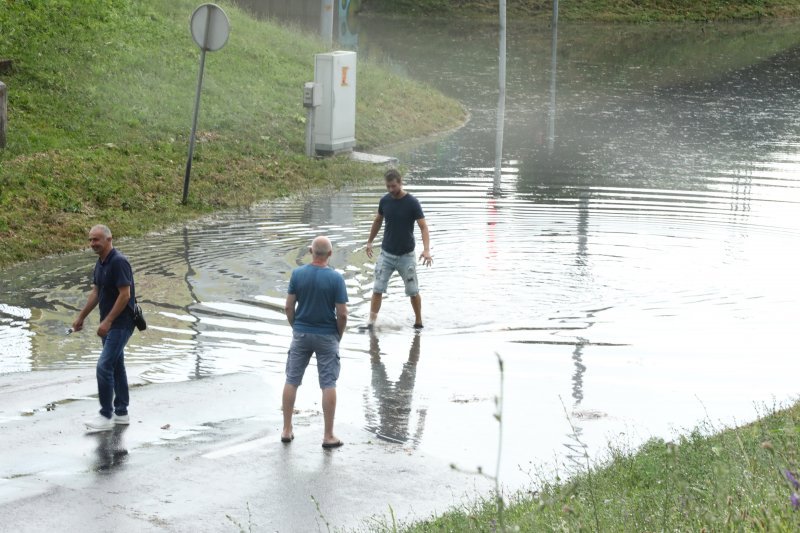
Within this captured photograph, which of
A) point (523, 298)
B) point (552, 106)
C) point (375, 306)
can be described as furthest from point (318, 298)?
point (552, 106)

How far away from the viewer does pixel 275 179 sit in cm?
2284

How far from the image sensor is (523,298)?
15.1 meters

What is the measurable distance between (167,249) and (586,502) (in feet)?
35.8

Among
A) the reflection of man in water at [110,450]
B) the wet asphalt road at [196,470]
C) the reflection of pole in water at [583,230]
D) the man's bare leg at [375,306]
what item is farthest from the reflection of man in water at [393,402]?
the reflection of pole in water at [583,230]

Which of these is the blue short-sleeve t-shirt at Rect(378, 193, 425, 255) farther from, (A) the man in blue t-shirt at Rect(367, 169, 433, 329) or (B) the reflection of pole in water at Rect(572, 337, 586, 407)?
(B) the reflection of pole in water at Rect(572, 337, 586, 407)

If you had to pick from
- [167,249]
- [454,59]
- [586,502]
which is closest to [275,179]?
[167,249]

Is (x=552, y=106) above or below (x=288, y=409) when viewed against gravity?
above

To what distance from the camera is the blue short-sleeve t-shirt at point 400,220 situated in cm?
1395

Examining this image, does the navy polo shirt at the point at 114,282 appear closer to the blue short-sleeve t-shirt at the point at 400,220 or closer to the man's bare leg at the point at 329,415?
the man's bare leg at the point at 329,415

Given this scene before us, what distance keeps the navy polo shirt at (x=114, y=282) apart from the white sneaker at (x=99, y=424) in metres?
0.77

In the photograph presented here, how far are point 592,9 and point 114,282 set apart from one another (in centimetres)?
5674

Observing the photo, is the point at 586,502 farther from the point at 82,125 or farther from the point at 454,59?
the point at 454,59

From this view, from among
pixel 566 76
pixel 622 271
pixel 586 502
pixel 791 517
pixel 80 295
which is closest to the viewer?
pixel 791 517

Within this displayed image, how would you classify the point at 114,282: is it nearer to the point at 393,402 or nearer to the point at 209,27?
the point at 393,402
